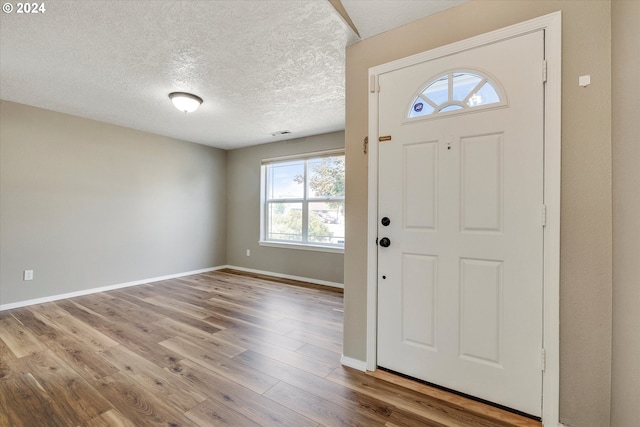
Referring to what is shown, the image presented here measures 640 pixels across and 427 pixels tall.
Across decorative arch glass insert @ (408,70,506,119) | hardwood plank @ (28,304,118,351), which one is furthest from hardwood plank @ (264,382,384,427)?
decorative arch glass insert @ (408,70,506,119)

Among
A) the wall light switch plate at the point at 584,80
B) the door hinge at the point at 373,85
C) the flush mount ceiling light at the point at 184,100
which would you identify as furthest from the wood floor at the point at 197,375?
the flush mount ceiling light at the point at 184,100

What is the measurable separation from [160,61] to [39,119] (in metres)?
2.39

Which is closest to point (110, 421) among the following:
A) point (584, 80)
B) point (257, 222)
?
point (584, 80)

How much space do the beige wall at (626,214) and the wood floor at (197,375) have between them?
0.54 metres

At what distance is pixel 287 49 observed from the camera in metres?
2.20

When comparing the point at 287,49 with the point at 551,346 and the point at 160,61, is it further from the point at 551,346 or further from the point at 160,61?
the point at 551,346

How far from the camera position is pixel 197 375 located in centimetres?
190

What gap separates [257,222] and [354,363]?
3695mm

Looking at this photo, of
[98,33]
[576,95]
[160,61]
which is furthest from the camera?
[160,61]

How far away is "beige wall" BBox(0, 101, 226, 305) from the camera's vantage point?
3277 mm

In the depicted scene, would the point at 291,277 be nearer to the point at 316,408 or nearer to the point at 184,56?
the point at 316,408

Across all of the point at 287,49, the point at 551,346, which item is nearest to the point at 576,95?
the point at 551,346

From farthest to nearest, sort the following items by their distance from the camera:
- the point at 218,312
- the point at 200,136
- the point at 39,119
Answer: the point at 200,136 < the point at 39,119 < the point at 218,312

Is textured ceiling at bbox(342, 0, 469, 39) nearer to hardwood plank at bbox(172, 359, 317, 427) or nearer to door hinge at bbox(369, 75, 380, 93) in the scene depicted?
door hinge at bbox(369, 75, 380, 93)
